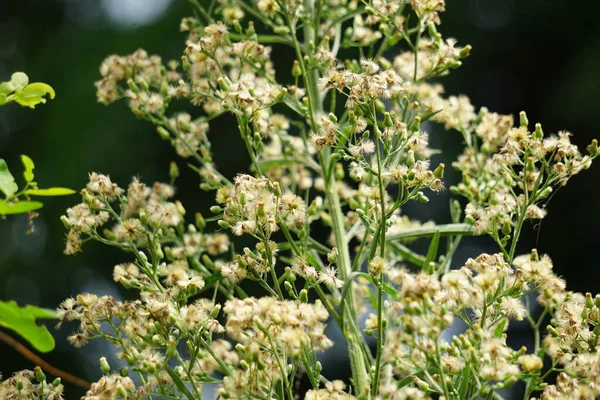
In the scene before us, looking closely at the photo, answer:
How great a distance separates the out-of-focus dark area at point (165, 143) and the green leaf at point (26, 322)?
235 centimetres

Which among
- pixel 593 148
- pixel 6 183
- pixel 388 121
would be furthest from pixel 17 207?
pixel 593 148

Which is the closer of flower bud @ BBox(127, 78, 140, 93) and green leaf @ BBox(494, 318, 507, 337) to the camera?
green leaf @ BBox(494, 318, 507, 337)

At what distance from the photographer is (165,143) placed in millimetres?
3496

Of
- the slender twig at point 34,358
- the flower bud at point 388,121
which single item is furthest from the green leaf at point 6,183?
the flower bud at point 388,121

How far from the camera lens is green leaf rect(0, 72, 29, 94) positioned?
0.83 metres

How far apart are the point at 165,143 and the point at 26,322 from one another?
2.78m

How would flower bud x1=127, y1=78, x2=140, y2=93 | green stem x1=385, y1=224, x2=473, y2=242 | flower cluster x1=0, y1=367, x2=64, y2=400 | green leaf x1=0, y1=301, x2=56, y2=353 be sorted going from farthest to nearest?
flower bud x1=127, y1=78, x2=140, y2=93 → green stem x1=385, y1=224, x2=473, y2=242 → flower cluster x1=0, y1=367, x2=64, y2=400 → green leaf x1=0, y1=301, x2=56, y2=353

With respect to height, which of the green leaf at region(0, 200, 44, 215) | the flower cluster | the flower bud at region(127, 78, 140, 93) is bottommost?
the flower cluster

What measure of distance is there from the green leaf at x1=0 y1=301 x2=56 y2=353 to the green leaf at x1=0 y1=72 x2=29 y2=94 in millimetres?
223

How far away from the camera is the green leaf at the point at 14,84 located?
83cm

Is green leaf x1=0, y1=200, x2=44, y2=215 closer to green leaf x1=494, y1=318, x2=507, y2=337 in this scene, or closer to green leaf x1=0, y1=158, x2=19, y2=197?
green leaf x1=0, y1=158, x2=19, y2=197

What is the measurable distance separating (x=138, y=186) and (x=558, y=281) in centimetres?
58

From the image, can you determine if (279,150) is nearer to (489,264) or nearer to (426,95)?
(426,95)

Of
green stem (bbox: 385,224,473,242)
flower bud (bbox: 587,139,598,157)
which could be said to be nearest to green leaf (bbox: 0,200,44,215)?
green stem (bbox: 385,224,473,242)
